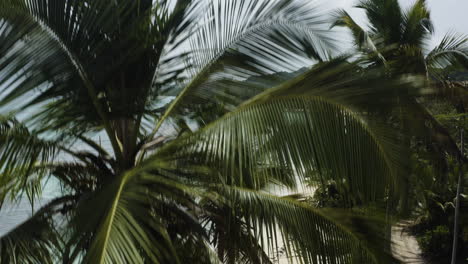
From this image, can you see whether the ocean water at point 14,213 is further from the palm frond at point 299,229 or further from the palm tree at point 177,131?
the palm frond at point 299,229

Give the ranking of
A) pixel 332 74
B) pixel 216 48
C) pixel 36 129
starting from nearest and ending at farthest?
pixel 332 74, pixel 36 129, pixel 216 48

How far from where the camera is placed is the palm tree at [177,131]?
2219 millimetres

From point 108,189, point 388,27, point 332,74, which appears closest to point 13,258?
point 108,189

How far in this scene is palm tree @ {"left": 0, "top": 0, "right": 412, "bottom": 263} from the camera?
222cm

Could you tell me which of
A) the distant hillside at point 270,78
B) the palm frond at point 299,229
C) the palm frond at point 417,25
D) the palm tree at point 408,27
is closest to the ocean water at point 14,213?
the palm frond at point 299,229

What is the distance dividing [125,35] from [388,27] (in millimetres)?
5285

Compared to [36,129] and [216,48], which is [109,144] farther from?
[216,48]

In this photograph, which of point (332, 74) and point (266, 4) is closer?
point (332, 74)

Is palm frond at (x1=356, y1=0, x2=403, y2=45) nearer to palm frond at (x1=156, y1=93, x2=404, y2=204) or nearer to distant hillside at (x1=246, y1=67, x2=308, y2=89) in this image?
distant hillside at (x1=246, y1=67, x2=308, y2=89)

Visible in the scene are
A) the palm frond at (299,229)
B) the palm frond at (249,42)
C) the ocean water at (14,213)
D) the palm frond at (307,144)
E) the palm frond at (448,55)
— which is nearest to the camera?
the palm frond at (307,144)

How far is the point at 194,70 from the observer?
3164mm

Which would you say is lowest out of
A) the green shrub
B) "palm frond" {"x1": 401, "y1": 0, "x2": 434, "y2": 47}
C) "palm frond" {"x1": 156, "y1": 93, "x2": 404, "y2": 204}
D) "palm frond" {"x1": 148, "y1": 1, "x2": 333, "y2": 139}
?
the green shrub

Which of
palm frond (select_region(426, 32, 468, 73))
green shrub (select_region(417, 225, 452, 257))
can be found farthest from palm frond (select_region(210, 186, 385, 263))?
green shrub (select_region(417, 225, 452, 257))

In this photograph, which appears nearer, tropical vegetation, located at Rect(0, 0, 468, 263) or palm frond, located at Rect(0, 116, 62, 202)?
tropical vegetation, located at Rect(0, 0, 468, 263)
